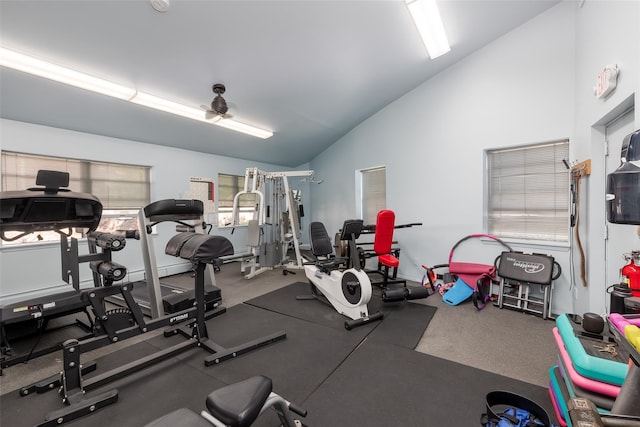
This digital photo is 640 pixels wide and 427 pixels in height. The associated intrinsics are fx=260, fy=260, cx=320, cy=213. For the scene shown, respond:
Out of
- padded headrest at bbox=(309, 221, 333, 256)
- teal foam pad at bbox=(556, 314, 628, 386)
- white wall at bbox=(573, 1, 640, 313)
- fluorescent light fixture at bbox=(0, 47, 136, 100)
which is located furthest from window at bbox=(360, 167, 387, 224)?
fluorescent light fixture at bbox=(0, 47, 136, 100)

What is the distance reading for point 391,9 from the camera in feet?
9.12

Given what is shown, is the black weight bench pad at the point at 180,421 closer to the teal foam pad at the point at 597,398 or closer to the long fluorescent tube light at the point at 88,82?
the teal foam pad at the point at 597,398

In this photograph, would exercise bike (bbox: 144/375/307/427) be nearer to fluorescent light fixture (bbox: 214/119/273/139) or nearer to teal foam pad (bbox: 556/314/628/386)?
teal foam pad (bbox: 556/314/628/386)

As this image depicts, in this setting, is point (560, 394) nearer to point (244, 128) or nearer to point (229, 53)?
point (229, 53)

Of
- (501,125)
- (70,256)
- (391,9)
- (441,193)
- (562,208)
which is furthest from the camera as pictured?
(441,193)

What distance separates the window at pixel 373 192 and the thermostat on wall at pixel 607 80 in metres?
3.21

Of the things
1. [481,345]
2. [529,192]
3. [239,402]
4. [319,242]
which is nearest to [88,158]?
[319,242]

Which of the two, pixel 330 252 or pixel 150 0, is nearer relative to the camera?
pixel 150 0

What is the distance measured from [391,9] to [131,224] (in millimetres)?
5184

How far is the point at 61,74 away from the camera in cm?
267

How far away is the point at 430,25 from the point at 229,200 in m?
5.17

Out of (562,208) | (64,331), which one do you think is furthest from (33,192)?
(562,208)

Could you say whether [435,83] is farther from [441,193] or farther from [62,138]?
[62,138]

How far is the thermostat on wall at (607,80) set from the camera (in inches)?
79.8
